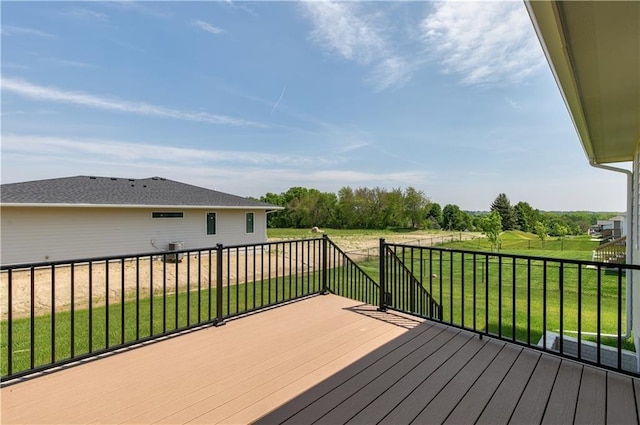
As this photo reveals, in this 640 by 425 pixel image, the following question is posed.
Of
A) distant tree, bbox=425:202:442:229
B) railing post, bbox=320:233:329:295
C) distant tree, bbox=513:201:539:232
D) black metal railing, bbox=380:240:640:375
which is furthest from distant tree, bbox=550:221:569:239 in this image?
railing post, bbox=320:233:329:295

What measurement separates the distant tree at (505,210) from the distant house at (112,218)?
40.0 metres

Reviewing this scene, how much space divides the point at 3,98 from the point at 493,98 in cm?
1557

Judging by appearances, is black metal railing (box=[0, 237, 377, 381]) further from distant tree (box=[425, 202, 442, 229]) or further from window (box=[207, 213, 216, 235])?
distant tree (box=[425, 202, 442, 229])

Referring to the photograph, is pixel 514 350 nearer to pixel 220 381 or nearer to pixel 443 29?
pixel 220 381

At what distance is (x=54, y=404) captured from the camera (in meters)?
1.72

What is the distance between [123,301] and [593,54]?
11.7 ft

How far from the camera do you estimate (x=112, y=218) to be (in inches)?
454

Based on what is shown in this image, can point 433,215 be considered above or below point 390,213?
below

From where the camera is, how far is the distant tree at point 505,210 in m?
43.4

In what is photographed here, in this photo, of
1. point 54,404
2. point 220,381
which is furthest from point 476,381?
point 54,404

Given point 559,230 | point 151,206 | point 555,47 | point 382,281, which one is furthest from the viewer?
point 559,230

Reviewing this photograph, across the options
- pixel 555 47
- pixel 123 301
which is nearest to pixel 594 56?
pixel 555 47

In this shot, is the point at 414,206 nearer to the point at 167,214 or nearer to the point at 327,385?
the point at 167,214

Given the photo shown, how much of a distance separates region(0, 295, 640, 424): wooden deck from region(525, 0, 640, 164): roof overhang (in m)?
1.90
